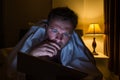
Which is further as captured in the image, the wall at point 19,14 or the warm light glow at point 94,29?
the wall at point 19,14

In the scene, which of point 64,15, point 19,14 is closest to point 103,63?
point 19,14

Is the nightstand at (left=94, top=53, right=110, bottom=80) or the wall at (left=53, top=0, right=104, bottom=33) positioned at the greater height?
the wall at (left=53, top=0, right=104, bottom=33)

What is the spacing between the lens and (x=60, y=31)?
0.63 meters

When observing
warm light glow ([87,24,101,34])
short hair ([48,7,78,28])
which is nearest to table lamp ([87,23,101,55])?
warm light glow ([87,24,101,34])

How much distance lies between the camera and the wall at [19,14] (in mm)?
3695

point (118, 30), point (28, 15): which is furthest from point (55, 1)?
point (118, 30)

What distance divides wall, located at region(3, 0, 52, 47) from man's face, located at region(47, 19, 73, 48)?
3.08m

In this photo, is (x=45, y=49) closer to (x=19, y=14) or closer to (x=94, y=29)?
(x=94, y=29)

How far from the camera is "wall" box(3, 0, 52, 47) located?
370 centimetres

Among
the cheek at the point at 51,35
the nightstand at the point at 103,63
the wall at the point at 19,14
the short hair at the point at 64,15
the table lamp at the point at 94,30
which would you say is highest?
the short hair at the point at 64,15

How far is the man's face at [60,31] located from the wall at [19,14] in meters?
3.08

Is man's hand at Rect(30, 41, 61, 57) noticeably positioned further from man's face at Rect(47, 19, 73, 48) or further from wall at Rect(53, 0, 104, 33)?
Answer: wall at Rect(53, 0, 104, 33)

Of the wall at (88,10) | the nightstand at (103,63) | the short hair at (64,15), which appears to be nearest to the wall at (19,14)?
the wall at (88,10)

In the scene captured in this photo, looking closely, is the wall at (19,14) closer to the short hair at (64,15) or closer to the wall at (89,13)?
the wall at (89,13)
